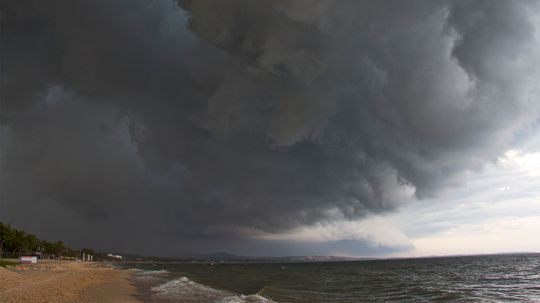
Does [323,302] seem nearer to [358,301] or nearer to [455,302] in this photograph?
[358,301]

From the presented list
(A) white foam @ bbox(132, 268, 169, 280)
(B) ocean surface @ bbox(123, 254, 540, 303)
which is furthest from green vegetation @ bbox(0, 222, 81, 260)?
(B) ocean surface @ bbox(123, 254, 540, 303)

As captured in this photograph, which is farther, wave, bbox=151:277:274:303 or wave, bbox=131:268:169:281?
wave, bbox=131:268:169:281

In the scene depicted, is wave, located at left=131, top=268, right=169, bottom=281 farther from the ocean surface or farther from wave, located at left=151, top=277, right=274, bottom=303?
wave, located at left=151, top=277, right=274, bottom=303

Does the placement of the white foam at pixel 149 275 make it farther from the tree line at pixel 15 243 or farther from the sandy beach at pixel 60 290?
the tree line at pixel 15 243

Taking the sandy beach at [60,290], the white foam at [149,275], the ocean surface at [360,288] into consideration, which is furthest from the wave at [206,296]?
the white foam at [149,275]

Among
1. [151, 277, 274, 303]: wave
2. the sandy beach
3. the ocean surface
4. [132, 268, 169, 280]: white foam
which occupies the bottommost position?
[132, 268, 169, 280]: white foam

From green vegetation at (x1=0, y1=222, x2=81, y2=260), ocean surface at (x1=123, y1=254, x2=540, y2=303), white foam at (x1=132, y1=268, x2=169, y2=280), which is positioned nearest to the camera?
ocean surface at (x1=123, y1=254, x2=540, y2=303)

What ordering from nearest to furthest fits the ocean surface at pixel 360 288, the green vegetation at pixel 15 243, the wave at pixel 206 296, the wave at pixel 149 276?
1. the wave at pixel 206 296
2. the ocean surface at pixel 360 288
3. the wave at pixel 149 276
4. the green vegetation at pixel 15 243

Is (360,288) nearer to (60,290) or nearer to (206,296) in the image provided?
(206,296)

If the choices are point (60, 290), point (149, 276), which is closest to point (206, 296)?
point (60, 290)

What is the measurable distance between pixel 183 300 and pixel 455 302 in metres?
21.9

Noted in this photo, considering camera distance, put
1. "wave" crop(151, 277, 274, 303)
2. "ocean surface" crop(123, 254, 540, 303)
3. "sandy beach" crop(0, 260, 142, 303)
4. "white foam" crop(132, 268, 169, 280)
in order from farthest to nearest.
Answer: "white foam" crop(132, 268, 169, 280) → "ocean surface" crop(123, 254, 540, 303) → "wave" crop(151, 277, 274, 303) → "sandy beach" crop(0, 260, 142, 303)

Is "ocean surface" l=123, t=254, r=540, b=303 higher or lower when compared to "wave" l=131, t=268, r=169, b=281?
higher

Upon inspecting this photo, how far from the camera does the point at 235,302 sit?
27250 millimetres
